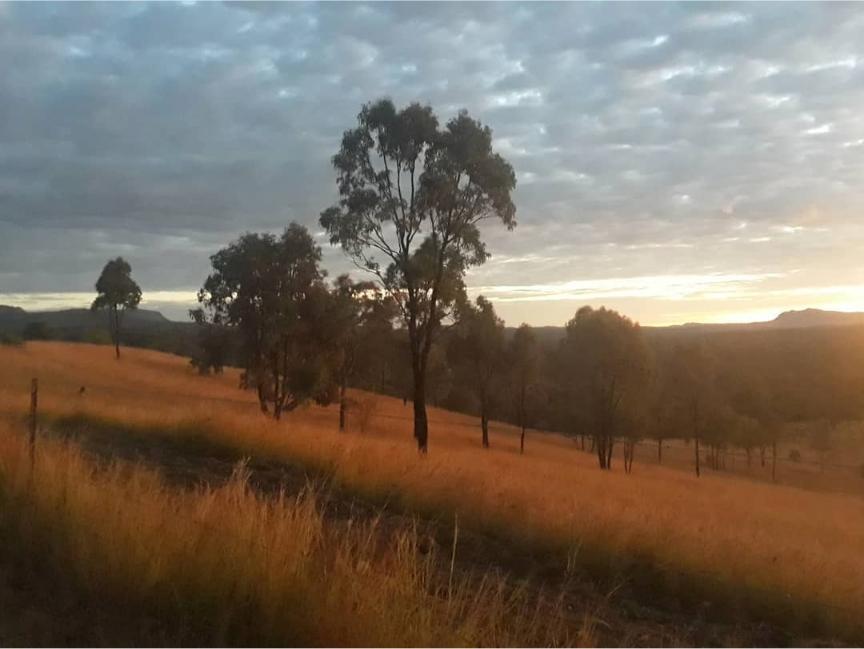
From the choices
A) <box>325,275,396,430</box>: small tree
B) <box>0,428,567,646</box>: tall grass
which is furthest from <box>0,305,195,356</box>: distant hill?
<box>0,428,567,646</box>: tall grass

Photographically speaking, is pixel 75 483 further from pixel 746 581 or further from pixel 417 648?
pixel 746 581

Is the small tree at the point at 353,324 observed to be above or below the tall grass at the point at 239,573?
above

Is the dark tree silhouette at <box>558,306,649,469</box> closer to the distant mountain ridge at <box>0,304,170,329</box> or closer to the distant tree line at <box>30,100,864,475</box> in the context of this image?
the distant tree line at <box>30,100,864,475</box>

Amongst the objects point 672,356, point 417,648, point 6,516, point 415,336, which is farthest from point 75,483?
point 672,356

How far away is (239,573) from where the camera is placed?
5.59 m

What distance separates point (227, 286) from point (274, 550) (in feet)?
99.1

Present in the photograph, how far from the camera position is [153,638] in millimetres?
5121

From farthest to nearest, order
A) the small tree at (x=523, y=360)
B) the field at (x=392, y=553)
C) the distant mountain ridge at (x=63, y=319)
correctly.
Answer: the distant mountain ridge at (x=63, y=319), the small tree at (x=523, y=360), the field at (x=392, y=553)

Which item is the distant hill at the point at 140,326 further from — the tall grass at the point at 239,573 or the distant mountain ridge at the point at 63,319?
the tall grass at the point at 239,573

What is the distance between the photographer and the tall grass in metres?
5.14

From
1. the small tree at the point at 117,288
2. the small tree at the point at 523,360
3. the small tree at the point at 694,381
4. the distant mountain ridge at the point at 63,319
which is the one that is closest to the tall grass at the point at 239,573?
the small tree at the point at 523,360

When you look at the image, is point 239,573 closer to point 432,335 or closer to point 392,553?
point 392,553

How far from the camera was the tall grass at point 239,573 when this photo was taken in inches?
202

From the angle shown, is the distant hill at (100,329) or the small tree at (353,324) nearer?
the small tree at (353,324)
